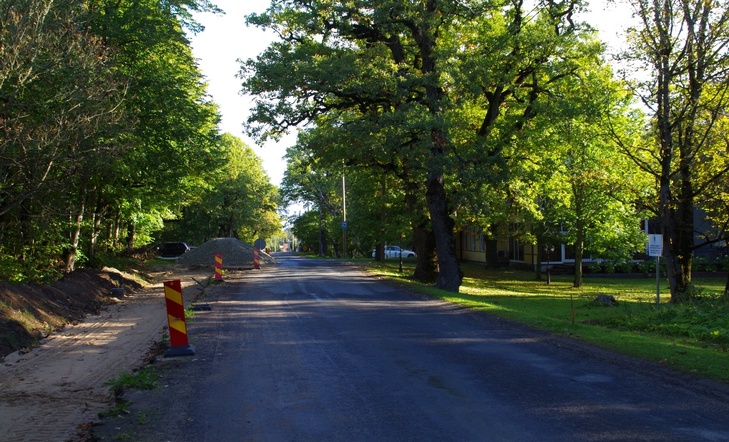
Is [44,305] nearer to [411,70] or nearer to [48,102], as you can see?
[48,102]

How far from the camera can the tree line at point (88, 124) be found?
1249 cm

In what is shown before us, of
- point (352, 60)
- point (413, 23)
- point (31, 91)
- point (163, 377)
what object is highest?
point (413, 23)

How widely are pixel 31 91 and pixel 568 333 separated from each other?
12.3 meters

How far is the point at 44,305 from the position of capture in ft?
49.9

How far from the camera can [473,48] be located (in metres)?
23.9

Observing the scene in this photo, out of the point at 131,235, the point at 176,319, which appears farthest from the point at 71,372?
the point at 131,235

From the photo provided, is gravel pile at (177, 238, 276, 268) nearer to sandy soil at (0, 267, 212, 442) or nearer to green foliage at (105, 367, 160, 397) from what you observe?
sandy soil at (0, 267, 212, 442)

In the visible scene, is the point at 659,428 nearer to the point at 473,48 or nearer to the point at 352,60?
the point at 352,60

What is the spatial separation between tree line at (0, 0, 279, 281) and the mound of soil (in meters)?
0.73

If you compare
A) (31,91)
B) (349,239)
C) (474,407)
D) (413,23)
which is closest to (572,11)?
(413,23)

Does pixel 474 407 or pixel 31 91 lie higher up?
pixel 31 91

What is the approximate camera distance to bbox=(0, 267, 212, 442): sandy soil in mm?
6535

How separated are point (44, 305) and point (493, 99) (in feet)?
54.2

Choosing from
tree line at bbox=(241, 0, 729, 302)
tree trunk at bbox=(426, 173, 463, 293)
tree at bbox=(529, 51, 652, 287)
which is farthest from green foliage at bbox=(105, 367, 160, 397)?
tree trunk at bbox=(426, 173, 463, 293)
